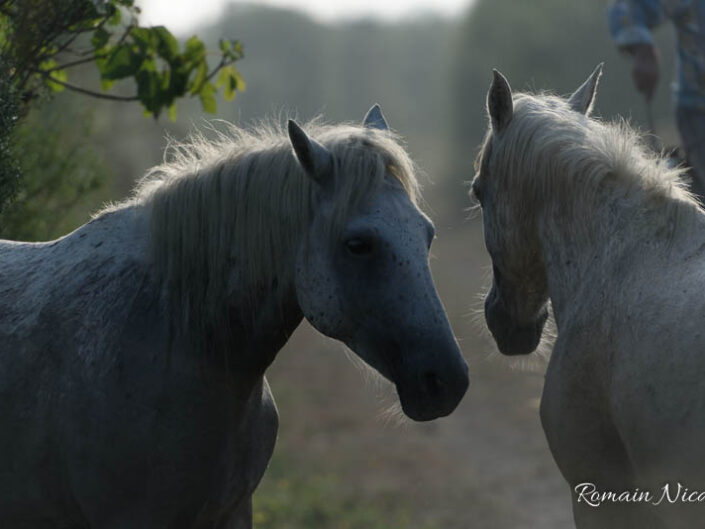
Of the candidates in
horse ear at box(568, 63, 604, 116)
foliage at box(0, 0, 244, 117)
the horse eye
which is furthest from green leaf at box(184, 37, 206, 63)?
the horse eye

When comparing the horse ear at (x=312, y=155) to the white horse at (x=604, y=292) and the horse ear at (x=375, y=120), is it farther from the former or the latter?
the white horse at (x=604, y=292)

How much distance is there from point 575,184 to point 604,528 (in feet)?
3.85

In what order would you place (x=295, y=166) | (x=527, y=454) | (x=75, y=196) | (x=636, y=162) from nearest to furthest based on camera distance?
(x=295, y=166)
(x=636, y=162)
(x=75, y=196)
(x=527, y=454)

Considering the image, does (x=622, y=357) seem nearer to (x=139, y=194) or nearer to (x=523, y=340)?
(x=523, y=340)

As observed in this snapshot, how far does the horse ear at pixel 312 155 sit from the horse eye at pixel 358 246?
229 millimetres

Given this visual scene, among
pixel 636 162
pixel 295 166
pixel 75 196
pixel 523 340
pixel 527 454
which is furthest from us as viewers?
pixel 527 454

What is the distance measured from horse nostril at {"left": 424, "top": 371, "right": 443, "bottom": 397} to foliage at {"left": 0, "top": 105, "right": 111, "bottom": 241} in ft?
9.42

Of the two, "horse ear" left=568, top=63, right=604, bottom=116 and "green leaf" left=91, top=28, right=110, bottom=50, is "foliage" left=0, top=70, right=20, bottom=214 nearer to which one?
"green leaf" left=91, top=28, right=110, bottom=50

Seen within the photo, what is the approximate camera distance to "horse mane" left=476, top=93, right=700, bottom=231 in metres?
3.39

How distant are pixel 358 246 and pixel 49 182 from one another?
374 centimetres

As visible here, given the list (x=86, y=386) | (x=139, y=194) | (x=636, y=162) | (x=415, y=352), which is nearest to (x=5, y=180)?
(x=139, y=194)

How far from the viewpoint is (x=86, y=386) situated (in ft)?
10.3

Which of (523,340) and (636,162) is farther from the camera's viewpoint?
(523,340)

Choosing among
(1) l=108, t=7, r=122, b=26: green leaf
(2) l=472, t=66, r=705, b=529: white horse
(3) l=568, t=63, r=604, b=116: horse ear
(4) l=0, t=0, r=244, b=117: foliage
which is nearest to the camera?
(2) l=472, t=66, r=705, b=529: white horse
